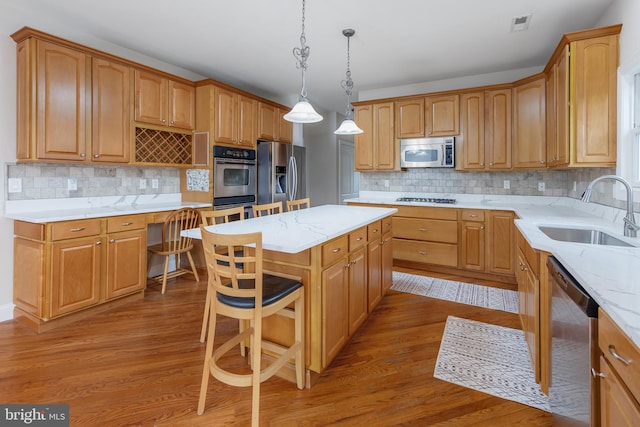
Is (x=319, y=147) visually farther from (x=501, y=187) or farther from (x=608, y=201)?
(x=608, y=201)

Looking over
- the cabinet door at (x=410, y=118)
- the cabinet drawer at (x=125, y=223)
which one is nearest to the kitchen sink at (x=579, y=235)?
the cabinet door at (x=410, y=118)

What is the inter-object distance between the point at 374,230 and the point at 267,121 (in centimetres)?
283

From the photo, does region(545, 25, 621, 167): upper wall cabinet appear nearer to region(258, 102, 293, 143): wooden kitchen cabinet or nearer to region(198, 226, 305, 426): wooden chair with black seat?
region(198, 226, 305, 426): wooden chair with black seat

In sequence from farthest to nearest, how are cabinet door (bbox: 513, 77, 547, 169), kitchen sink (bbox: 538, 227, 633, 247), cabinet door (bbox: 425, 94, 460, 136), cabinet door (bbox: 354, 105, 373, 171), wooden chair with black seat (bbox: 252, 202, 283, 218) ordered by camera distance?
cabinet door (bbox: 354, 105, 373, 171)
cabinet door (bbox: 425, 94, 460, 136)
cabinet door (bbox: 513, 77, 547, 169)
wooden chair with black seat (bbox: 252, 202, 283, 218)
kitchen sink (bbox: 538, 227, 633, 247)

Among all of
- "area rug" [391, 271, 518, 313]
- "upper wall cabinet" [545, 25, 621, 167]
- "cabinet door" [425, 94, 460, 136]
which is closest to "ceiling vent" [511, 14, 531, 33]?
"upper wall cabinet" [545, 25, 621, 167]

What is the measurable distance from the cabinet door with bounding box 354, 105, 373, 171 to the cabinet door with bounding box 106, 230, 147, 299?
3094mm

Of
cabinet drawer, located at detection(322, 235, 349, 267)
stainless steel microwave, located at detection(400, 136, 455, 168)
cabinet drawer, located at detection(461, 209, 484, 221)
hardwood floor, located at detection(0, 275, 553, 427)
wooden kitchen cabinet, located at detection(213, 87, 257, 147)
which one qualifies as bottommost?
hardwood floor, located at detection(0, 275, 553, 427)

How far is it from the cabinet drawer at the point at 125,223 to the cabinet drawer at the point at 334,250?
2.19 m

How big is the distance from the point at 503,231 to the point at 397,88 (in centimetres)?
261

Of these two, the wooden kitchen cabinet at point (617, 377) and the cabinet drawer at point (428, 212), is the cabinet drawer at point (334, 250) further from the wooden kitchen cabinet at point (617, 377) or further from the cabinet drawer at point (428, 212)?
the cabinet drawer at point (428, 212)

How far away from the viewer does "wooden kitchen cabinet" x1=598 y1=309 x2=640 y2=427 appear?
0.78 meters

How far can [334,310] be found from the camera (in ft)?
6.56

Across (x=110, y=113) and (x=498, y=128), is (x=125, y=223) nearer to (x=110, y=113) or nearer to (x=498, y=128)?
(x=110, y=113)

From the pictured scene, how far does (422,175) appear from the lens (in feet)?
15.6
